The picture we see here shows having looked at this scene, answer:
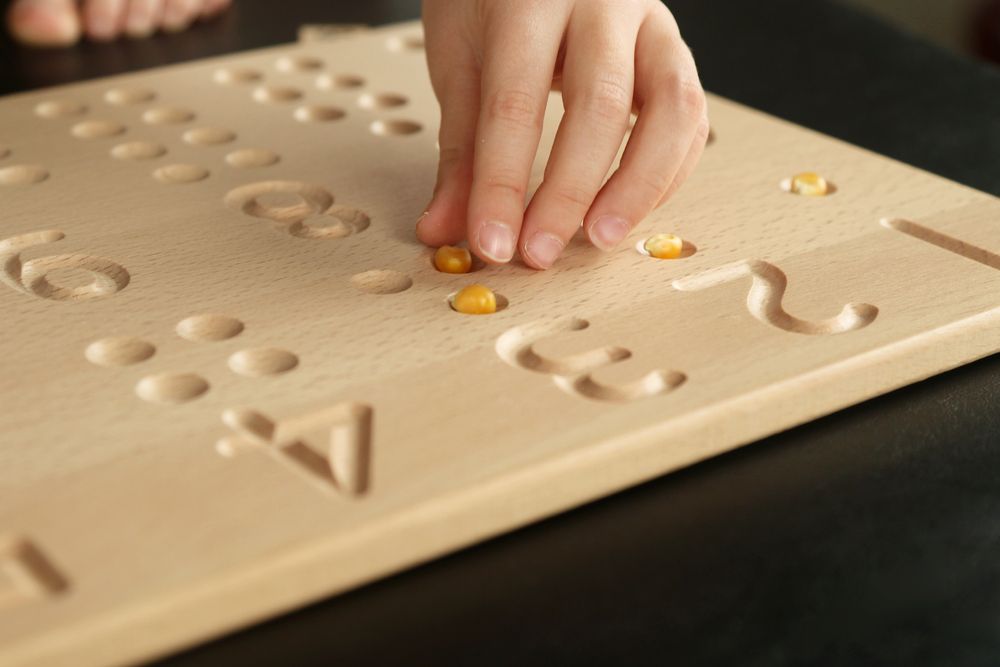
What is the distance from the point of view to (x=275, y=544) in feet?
1.63

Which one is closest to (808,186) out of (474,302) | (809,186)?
(809,186)

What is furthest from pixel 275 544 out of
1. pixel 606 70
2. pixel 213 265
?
pixel 606 70

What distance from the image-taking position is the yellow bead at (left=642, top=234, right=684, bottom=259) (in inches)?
31.1

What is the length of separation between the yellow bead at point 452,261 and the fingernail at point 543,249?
4 centimetres

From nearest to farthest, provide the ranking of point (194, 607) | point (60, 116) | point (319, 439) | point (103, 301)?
1. point (194, 607)
2. point (319, 439)
3. point (103, 301)
4. point (60, 116)

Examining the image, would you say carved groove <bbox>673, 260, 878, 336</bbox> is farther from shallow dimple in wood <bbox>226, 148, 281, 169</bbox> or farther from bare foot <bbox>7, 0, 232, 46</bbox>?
bare foot <bbox>7, 0, 232, 46</bbox>

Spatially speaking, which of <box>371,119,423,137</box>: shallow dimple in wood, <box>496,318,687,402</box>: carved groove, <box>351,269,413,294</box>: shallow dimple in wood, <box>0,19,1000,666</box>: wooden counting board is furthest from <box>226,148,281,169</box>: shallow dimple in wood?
<box>496,318,687,402</box>: carved groove

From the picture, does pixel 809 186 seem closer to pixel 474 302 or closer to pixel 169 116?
pixel 474 302

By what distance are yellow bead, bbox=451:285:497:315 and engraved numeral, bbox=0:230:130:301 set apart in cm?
20

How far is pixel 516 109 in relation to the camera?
787 mm

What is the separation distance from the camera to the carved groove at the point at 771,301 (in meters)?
0.71

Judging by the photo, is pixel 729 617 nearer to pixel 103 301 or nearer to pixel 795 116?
pixel 103 301

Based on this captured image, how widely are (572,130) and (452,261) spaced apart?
11cm

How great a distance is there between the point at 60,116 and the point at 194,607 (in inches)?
26.9
